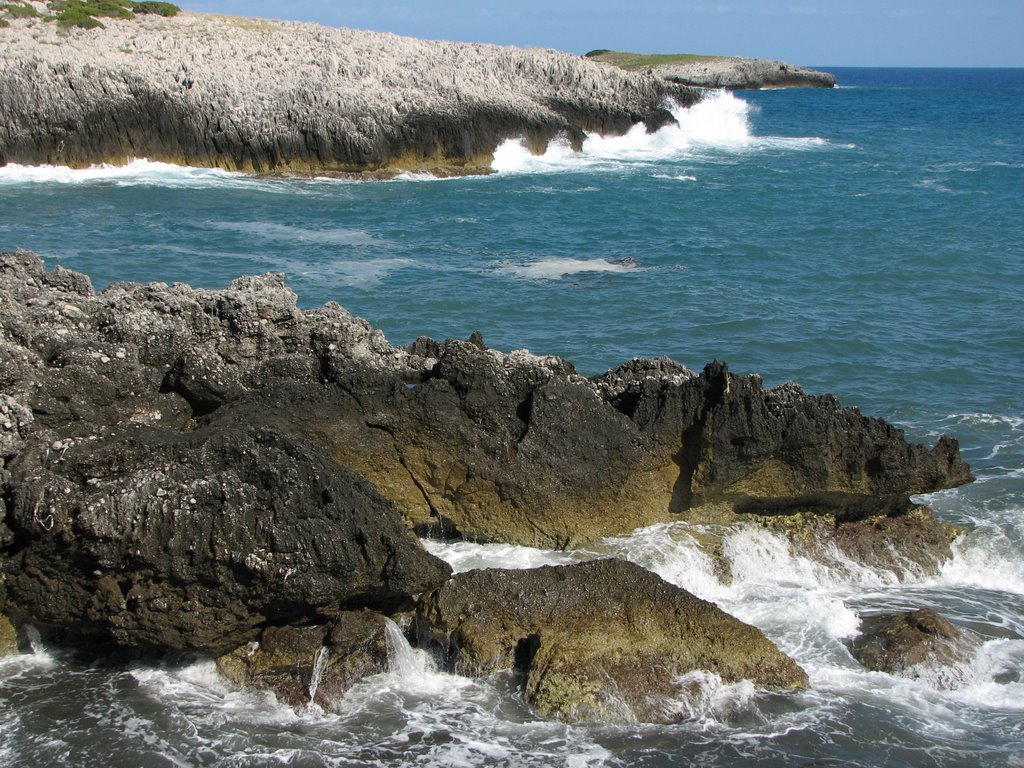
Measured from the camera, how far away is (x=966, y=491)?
41.5 feet

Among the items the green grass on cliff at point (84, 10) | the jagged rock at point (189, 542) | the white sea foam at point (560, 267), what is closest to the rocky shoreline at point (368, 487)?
the jagged rock at point (189, 542)

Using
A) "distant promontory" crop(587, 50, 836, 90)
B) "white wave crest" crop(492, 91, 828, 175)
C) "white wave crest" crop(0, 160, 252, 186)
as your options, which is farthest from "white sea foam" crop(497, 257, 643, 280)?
"distant promontory" crop(587, 50, 836, 90)

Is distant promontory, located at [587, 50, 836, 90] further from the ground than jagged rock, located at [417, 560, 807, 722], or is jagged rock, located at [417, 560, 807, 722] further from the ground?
distant promontory, located at [587, 50, 836, 90]

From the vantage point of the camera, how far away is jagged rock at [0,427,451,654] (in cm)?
800

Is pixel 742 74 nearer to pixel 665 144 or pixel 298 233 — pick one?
pixel 665 144

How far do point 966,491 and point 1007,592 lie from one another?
2523 millimetres

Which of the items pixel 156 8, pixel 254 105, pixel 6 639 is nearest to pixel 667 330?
pixel 6 639

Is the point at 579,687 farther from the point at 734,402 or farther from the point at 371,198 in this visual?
the point at 371,198

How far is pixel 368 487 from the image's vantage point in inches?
346

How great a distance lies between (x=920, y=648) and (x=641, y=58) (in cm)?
11521

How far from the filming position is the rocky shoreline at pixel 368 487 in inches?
320

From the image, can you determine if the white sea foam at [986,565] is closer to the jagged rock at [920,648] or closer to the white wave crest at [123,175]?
the jagged rock at [920,648]

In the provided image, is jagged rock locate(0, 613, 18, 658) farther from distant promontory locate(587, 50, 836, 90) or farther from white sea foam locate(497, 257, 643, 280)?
distant promontory locate(587, 50, 836, 90)

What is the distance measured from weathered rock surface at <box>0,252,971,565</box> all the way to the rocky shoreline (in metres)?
0.02
